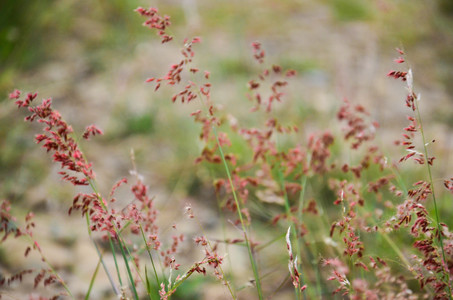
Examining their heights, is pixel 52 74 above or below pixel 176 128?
above

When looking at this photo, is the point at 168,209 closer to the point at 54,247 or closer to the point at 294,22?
the point at 54,247

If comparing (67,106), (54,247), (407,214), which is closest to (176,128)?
(67,106)

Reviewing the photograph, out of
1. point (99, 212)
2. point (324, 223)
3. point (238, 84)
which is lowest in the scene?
point (99, 212)

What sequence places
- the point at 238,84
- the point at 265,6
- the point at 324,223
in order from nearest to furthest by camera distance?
the point at 324,223 < the point at 238,84 < the point at 265,6

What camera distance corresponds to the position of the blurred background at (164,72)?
245 cm

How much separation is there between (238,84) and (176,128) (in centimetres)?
72

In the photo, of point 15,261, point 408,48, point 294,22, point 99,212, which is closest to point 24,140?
point 15,261

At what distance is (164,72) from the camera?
3494 millimetres

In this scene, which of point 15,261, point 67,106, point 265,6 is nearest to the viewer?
point 15,261

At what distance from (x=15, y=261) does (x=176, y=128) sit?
1.32 meters

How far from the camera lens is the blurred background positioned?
2453 mm

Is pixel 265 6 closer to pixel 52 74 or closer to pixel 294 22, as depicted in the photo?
pixel 294 22

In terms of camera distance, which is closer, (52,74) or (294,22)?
(52,74)

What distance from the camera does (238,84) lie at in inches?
131
